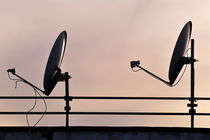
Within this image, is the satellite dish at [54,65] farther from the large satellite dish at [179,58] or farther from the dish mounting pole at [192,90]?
the dish mounting pole at [192,90]

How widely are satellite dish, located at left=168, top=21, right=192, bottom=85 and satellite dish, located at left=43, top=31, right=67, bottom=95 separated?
8.89 feet

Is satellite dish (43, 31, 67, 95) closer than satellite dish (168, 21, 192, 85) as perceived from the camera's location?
No

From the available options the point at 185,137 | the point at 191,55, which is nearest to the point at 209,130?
the point at 185,137

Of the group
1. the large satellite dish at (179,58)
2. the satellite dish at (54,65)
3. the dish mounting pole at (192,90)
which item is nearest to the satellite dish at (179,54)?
the large satellite dish at (179,58)

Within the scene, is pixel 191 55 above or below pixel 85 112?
above

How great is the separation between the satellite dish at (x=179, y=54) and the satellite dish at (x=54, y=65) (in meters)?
2.71

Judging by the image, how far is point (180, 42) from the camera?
1368 centimetres

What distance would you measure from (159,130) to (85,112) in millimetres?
1784

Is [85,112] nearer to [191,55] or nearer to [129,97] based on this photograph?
[129,97]

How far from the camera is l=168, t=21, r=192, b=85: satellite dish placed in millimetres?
12984

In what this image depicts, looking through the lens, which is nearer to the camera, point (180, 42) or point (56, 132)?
point (56, 132)

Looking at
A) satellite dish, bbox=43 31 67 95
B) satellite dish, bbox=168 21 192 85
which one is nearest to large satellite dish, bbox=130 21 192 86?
satellite dish, bbox=168 21 192 85

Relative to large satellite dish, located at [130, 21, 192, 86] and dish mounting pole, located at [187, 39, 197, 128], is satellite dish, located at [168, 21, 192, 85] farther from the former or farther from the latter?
dish mounting pole, located at [187, 39, 197, 128]

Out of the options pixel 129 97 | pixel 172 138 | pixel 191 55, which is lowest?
pixel 172 138
